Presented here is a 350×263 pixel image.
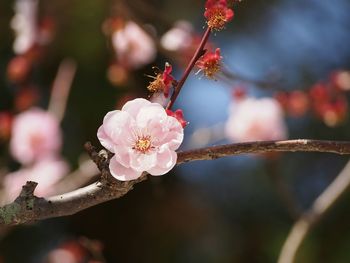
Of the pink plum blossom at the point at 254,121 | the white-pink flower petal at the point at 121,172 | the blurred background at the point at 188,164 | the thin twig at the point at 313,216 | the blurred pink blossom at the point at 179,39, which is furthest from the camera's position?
the blurred background at the point at 188,164

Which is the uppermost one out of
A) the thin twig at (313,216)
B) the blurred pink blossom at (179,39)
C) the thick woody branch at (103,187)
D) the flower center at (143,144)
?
the blurred pink blossom at (179,39)

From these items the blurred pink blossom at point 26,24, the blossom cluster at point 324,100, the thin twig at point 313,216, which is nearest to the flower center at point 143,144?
the thin twig at point 313,216

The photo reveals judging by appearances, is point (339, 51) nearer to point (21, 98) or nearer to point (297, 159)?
point (297, 159)

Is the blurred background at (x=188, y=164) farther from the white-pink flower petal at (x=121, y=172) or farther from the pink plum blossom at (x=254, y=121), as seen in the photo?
the white-pink flower petal at (x=121, y=172)

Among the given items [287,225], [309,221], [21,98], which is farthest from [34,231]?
[309,221]

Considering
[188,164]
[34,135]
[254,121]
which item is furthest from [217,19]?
[188,164]

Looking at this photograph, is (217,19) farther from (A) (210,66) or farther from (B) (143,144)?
(B) (143,144)
